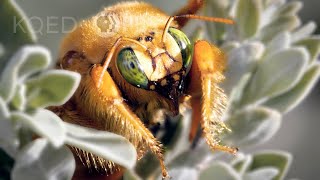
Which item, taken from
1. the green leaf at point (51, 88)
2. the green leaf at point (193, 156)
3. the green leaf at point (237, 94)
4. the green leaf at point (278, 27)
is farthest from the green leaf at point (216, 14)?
the green leaf at point (51, 88)

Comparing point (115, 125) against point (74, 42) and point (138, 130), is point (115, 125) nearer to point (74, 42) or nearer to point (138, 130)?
point (138, 130)

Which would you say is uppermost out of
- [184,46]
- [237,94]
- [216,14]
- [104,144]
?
[216,14]

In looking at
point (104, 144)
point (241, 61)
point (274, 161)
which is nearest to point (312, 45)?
point (241, 61)

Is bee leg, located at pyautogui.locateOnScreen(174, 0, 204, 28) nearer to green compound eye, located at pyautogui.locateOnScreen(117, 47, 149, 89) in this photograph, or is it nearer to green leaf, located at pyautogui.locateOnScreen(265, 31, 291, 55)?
green leaf, located at pyautogui.locateOnScreen(265, 31, 291, 55)

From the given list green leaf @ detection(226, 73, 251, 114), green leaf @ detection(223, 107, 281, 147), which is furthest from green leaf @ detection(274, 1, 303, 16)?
green leaf @ detection(223, 107, 281, 147)

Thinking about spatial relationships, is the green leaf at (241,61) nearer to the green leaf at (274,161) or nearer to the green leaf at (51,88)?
the green leaf at (274,161)

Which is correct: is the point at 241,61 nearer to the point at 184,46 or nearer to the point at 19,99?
the point at 184,46

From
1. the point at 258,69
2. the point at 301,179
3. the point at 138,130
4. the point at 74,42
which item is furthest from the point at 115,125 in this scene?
the point at 301,179
